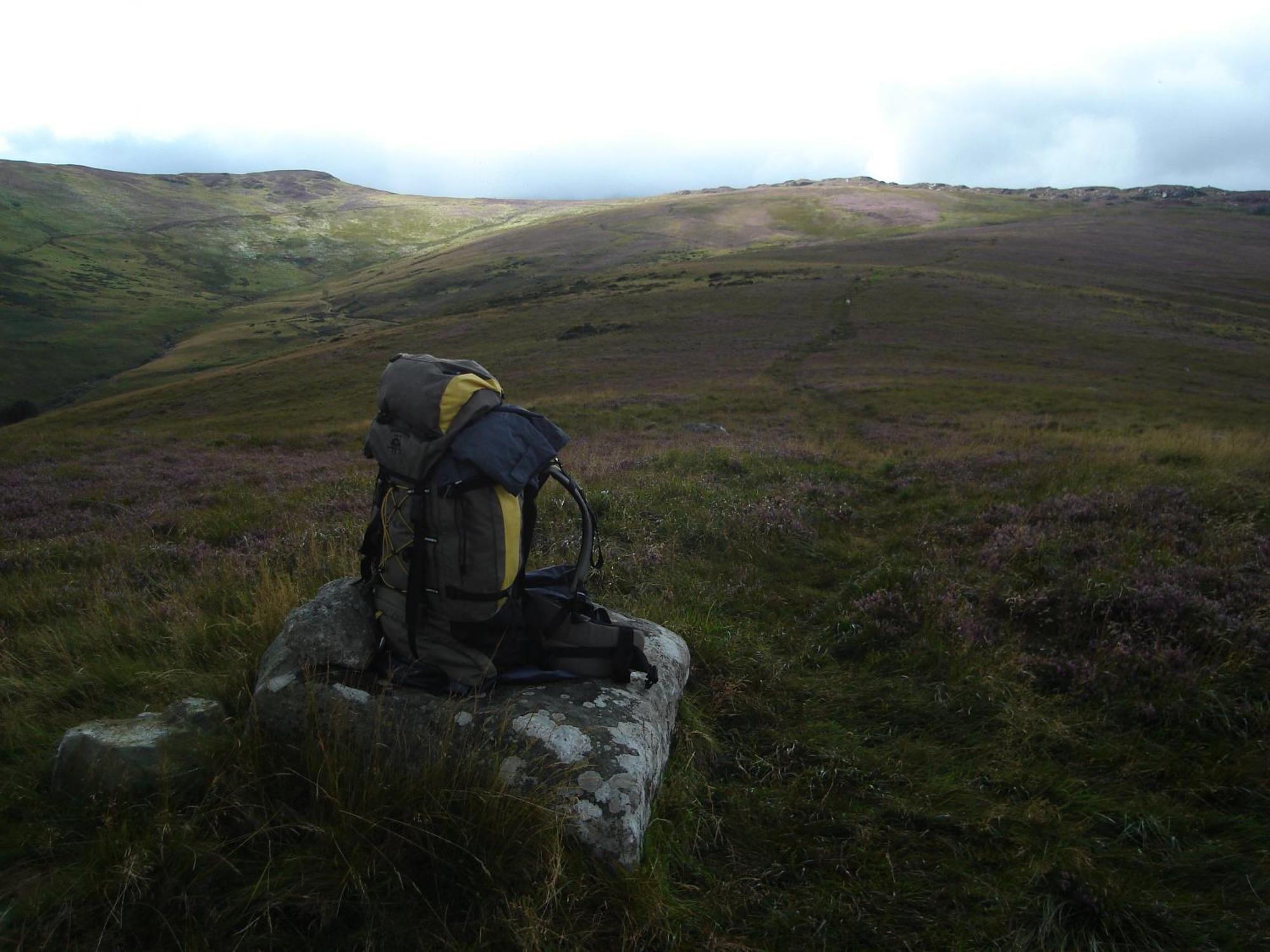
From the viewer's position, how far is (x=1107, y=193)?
154625 mm

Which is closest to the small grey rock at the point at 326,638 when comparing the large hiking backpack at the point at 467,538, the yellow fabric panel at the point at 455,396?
the large hiking backpack at the point at 467,538

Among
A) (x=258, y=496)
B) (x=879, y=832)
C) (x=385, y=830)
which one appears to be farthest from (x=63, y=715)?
(x=258, y=496)

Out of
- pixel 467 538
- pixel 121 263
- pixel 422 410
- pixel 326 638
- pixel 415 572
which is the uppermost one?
pixel 422 410

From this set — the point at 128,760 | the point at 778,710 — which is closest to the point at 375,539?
the point at 128,760

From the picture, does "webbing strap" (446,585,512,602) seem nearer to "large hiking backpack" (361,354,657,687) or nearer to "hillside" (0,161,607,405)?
"large hiking backpack" (361,354,657,687)

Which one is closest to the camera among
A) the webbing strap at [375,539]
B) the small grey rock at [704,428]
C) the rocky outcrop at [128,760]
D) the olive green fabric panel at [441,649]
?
the rocky outcrop at [128,760]

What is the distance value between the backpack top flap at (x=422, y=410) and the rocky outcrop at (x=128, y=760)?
1.76 metres

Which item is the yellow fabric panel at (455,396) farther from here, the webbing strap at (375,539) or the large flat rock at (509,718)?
the large flat rock at (509,718)

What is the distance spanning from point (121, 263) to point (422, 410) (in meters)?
173

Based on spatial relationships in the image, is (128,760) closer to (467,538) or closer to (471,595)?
(471,595)

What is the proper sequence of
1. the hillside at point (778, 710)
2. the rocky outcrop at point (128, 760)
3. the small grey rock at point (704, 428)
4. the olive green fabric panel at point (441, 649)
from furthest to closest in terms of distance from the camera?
the small grey rock at point (704, 428) → the olive green fabric panel at point (441, 649) → the rocky outcrop at point (128, 760) → the hillside at point (778, 710)

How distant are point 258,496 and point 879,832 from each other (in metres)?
11.6

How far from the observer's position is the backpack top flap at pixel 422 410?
12.3 ft

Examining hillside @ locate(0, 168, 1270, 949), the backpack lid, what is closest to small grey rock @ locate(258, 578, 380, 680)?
hillside @ locate(0, 168, 1270, 949)
